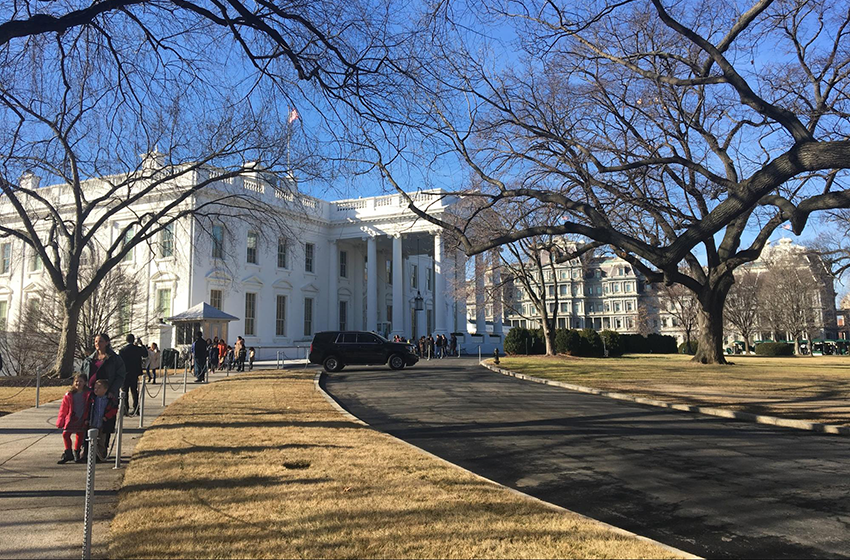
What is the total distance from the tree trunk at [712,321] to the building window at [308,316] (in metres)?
31.1

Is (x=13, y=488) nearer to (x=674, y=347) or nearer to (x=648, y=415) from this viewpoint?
(x=648, y=415)

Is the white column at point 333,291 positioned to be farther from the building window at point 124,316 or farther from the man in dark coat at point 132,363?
the man in dark coat at point 132,363

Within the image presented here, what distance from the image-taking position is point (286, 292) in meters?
49.8

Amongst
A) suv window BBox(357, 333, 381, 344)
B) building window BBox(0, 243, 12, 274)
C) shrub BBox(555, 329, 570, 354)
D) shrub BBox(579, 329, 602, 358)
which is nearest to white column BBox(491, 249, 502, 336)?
shrub BBox(555, 329, 570, 354)

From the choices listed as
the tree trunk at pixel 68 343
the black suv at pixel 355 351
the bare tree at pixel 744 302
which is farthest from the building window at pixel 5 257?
the bare tree at pixel 744 302

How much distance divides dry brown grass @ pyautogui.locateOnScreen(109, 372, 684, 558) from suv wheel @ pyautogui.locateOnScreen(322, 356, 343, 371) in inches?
748

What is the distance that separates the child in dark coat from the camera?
26.2 ft

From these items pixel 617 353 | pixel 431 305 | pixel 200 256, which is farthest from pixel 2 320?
pixel 617 353

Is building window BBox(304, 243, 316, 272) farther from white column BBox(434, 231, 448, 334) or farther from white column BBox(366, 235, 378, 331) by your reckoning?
white column BBox(434, 231, 448, 334)

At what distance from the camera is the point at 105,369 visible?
28.3 ft

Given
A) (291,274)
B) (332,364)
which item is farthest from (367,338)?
(291,274)

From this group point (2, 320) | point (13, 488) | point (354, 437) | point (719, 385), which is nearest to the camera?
point (13, 488)

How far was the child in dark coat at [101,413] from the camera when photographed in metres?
7.98

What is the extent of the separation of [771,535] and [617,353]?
150ft
